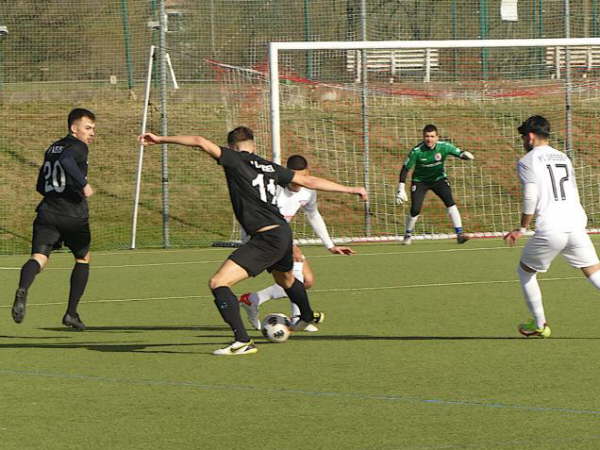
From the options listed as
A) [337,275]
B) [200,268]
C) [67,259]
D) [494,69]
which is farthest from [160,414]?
[494,69]

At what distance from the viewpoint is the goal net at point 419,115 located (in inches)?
891

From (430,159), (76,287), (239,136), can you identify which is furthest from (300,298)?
(430,159)

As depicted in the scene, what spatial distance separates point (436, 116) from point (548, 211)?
16.3m

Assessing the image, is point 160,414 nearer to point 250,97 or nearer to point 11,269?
point 11,269

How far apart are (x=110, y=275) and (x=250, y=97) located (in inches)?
266

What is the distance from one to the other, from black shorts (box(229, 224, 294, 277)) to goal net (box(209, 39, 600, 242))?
38.3ft

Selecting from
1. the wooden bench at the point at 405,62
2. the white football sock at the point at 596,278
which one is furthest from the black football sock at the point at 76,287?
the wooden bench at the point at 405,62

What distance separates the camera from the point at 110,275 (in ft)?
53.9

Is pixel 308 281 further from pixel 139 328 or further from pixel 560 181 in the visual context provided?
pixel 560 181

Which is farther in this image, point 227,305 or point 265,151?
point 265,151

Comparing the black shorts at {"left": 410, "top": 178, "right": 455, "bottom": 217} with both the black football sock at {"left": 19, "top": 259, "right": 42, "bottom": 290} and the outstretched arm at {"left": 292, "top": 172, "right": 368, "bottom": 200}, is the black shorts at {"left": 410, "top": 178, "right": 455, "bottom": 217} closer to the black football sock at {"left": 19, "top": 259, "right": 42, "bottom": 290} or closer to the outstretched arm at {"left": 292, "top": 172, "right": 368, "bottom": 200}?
the black football sock at {"left": 19, "top": 259, "right": 42, "bottom": 290}

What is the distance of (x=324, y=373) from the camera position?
344 inches

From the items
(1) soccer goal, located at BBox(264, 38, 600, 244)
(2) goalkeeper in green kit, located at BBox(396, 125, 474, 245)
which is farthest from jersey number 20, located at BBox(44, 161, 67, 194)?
(1) soccer goal, located at BBox(264, 38, 600, 244)

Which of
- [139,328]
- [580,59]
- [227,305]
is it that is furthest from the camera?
[580,59]
